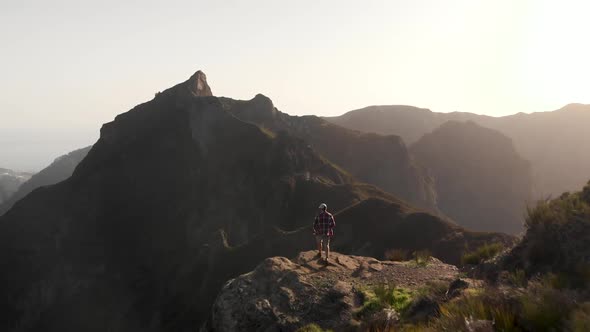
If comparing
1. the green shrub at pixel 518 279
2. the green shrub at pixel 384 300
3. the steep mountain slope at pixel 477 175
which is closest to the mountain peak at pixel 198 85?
the steep mountain slope at pixel 477 175

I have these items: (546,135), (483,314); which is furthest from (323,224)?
(546,135)

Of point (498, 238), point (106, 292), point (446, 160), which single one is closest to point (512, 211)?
point (446, 160)

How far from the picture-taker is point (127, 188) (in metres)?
72.4

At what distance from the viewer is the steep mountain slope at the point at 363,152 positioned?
317ft

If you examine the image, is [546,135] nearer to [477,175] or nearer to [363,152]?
[477,175]

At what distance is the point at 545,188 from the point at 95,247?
137 meters

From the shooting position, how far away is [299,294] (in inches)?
504

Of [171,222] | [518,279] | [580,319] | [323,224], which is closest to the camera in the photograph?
[580,319]

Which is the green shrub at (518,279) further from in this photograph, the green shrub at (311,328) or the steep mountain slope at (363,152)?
the steep mountain slope at (363,152)

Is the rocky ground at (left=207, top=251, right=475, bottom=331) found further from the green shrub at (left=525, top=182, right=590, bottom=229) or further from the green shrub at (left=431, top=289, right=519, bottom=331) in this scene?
the green shrub at (left=431, top=289, right=519, bottom=331)

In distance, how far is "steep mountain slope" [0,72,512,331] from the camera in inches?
1832

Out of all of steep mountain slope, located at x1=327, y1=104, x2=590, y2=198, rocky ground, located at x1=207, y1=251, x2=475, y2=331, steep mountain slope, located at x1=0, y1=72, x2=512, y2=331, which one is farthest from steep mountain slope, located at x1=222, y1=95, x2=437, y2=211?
rocky ground, located at x1=207, y1=251, x2=475, y2=331

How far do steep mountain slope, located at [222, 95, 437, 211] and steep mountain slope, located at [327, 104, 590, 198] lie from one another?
49.5 m

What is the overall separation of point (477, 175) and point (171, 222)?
99.0 meters
